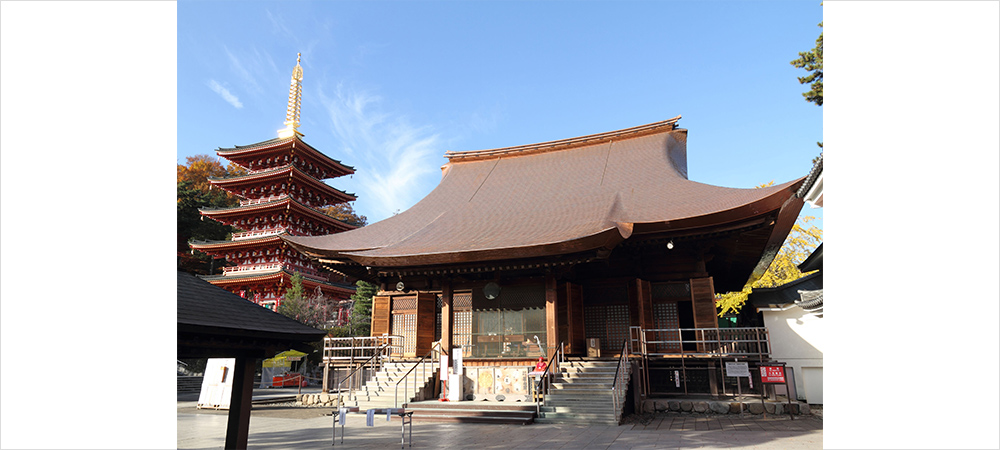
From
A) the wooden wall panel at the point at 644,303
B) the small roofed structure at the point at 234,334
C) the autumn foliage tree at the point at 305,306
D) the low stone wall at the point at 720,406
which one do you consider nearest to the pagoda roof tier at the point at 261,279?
the autumn foliage tree at the point at 305,306

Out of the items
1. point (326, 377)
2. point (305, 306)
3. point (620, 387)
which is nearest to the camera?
point (620, 387)

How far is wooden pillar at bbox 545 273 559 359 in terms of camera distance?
12078mm

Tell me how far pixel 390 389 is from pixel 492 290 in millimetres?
3422

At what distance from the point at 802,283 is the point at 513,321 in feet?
29.6

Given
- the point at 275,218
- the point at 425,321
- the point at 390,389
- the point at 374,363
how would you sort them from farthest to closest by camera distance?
the point at 275,218 → the point at 374,363 → the point at 425,321 → the point at 390,389

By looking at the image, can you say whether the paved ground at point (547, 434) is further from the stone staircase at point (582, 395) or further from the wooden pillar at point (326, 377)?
the wooden pillar at point (326, 377)

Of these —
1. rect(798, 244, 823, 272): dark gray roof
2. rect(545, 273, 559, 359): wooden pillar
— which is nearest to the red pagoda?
rect(545, 273, 559, 359): wooden pillar

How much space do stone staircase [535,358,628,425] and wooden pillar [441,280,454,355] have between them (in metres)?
2.90

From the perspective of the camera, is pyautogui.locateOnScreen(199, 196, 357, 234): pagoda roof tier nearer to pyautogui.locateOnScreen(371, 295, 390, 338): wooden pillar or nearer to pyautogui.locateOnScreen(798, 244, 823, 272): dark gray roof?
pyautogui.locateOnScreen(371, 295, 390, 338): wooden pillar

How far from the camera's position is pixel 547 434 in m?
8.70

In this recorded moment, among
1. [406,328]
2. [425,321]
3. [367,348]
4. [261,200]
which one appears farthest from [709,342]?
[261,200]

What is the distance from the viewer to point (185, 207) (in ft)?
117

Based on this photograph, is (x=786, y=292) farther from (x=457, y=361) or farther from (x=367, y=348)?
(x=367, y=348)

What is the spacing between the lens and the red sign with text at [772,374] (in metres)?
10.4
